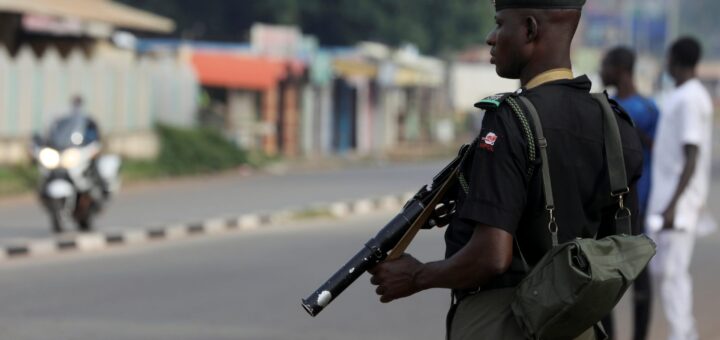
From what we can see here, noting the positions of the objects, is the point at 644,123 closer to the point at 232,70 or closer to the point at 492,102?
the point at 492,102

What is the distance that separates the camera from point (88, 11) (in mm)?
28328

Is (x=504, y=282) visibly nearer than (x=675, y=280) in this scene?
Yes

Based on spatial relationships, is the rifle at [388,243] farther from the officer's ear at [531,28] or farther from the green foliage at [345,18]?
the green foliage at [345,18]

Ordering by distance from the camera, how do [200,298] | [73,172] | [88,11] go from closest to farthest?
1. [200,298]
2. [73,172]
3. [88,11]

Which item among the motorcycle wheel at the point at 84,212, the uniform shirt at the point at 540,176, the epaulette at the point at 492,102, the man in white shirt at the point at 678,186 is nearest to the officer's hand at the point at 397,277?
the uniform shirt at the point at 540,176

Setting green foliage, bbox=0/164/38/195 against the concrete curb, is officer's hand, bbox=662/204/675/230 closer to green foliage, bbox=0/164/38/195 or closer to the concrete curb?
the concrete curb

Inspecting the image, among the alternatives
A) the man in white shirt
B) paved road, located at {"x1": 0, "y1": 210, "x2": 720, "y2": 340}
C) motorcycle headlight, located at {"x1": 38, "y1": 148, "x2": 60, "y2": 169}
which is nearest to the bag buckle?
the man in white shirt

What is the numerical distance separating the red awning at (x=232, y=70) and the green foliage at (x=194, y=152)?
5297mm

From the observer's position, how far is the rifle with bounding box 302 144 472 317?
3617 mm

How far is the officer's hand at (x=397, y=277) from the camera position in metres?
3.62

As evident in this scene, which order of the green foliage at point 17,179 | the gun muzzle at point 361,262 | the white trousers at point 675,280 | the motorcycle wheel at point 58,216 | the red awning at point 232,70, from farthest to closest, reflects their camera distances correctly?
the red awning at point 232,70, the green foliage at point 17,179, the motorcycle wheel at point 58,216, the white trousers at point 675,280, the gun muzzle at point 361,262

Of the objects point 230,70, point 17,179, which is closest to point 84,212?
point 17,179

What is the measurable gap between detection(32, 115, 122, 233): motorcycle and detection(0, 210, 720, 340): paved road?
4.32 feet

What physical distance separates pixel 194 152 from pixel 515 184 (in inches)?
1019
